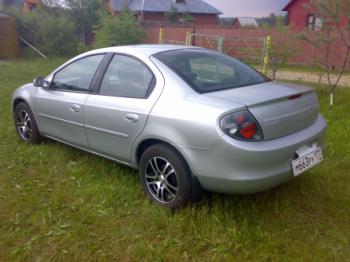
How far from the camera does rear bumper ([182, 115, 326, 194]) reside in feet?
9.00

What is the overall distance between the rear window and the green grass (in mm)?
1035

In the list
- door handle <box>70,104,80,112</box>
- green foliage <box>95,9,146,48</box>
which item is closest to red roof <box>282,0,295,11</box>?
green foliage <box>95,9,146,48</box>

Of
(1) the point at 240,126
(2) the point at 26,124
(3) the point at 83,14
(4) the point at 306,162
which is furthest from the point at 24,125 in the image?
(3) the point at 83,14

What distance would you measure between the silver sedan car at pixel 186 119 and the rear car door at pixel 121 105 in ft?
0.03

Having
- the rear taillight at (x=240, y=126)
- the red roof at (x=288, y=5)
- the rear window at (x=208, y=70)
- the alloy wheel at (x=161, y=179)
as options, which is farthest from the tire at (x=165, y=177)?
the red roof at (x=288, y=5)

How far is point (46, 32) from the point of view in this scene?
18.8 m

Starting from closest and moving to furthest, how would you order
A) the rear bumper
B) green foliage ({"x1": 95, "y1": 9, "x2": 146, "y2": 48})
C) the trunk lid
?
the rear bumper < the trunk lid < green foliage ({"x1": 95, "y1": 9, "x2": 146, "y2": 48})

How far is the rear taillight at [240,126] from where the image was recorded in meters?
2.76

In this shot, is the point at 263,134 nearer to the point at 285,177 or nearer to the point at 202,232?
the point at 285,177

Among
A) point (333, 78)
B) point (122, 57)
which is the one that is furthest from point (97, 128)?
point (333, 78)

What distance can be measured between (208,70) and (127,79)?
777 mm

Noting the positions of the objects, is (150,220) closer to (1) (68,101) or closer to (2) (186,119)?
(2) (186,119)

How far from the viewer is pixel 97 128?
3.73 m

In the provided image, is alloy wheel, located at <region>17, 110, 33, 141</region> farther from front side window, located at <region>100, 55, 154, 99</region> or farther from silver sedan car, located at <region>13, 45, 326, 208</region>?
front side window, located at <region>100, 55, 154, 99</region>
